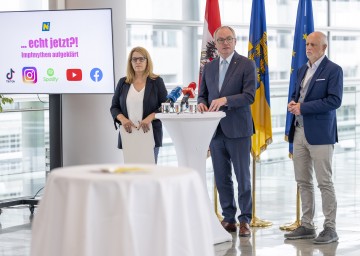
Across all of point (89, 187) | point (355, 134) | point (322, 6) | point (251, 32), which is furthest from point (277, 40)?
point (89, 187)

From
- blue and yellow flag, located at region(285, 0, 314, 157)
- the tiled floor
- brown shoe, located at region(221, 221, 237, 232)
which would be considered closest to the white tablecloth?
the tiled floor

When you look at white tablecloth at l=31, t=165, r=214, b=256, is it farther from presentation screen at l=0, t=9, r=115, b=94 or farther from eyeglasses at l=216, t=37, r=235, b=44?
presentation screen at l=0, t=9, r=115, b=94

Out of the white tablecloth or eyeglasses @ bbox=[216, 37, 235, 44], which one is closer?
the white tablecloth

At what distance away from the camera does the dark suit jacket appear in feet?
24.0

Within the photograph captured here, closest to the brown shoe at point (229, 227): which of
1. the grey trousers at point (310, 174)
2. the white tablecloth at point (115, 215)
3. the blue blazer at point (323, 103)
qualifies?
the grey trousers at point (310, 174)

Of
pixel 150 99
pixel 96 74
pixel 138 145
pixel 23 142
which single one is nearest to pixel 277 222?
pixel 138 145

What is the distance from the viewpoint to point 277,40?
40.5ft

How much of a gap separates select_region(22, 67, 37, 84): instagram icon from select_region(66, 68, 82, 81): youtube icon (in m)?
0.35

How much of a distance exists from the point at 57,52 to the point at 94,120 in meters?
0.81

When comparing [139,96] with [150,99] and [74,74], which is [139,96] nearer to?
[150,99]

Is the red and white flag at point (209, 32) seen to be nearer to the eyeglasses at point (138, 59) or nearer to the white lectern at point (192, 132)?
the eyeglasses at point (138, 59)

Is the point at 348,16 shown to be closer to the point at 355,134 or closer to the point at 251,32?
the point at 355,134

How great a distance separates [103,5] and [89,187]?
4637 millimetres

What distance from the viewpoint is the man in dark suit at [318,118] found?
6.73 m
